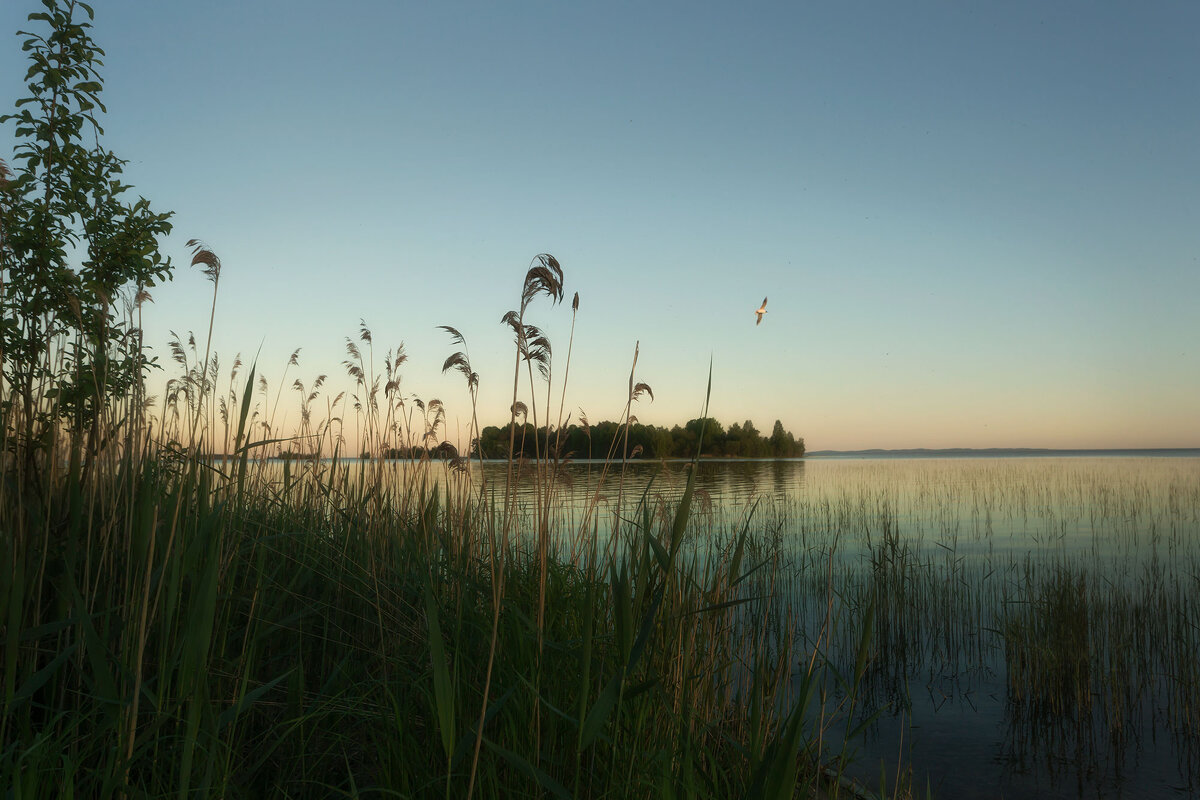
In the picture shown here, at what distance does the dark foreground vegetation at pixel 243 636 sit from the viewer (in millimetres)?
1843

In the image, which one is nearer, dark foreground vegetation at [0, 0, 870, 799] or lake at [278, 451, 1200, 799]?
dark foreground vegetation at [0, 0, 870, 799]

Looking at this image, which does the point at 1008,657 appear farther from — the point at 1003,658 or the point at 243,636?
the point at 243,636

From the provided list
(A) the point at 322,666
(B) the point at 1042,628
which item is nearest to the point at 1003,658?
(B) the point at 1042,628

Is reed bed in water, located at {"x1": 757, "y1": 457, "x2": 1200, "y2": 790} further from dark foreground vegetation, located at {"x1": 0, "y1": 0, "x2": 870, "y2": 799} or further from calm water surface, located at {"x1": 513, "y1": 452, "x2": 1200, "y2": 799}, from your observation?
dark foreground vegetation, located at {"x1": 0, "y1": 0, "x2": 870, "y2": 799}

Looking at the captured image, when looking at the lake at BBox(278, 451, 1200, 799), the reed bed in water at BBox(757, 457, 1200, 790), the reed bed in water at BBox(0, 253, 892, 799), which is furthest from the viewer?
the reed bed in water at BBox(757, 457, 1200, 790)

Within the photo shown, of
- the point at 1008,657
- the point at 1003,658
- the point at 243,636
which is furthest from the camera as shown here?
the point at 1003,658

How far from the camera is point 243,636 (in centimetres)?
292

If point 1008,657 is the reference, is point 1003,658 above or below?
below

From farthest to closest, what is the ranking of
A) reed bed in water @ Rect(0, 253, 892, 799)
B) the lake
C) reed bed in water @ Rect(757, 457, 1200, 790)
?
reed bed in water @ Rect(757, 457, 1200, 790)
the lake
reed bed in water @ Rect(0, 253, 892, 799)

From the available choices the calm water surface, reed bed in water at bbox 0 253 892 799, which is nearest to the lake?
the calm water surface

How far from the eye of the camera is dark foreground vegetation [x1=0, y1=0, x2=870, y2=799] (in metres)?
1.84

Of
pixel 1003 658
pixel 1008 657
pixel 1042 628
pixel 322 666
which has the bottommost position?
pixel 1003 658

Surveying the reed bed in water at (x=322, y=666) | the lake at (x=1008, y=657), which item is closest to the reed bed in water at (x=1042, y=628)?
the lake at (x=1008, y=657)

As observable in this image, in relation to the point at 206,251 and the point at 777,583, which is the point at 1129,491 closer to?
the point at 777,583
